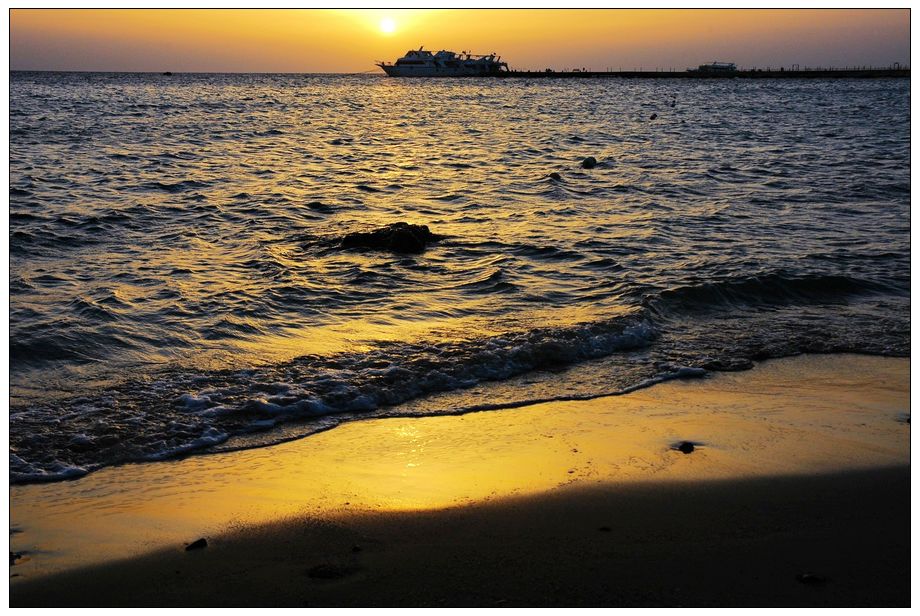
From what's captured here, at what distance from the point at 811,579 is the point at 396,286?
6.95 metres

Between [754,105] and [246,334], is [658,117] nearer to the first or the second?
[754,105]

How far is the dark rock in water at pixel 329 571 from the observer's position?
3857 mm

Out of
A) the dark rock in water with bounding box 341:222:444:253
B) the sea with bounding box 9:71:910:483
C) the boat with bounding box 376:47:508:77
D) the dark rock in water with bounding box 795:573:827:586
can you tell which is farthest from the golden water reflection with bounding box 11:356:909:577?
the boat with bounding box 376:47:508:77

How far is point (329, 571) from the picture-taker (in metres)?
3.89

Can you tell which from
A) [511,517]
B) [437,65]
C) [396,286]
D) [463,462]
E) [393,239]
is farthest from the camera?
[437,65]

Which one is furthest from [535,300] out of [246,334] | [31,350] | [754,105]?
[754,105]

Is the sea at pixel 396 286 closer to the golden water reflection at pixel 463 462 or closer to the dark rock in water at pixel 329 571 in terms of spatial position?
the golden water reflection at pixel 463 462

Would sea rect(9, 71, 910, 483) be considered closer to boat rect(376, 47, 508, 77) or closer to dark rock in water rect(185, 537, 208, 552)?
dark rock in water rect(185, 537, 208, 552)

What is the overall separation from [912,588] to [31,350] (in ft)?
23.0

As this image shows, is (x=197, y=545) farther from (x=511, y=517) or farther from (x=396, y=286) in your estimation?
(x=396, y=286)

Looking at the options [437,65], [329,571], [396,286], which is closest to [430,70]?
[437,65]

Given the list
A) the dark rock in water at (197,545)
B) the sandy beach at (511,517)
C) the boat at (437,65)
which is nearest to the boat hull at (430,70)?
the boat at (437,65)

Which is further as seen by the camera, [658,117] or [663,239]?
[658,117]

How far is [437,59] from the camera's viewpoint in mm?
132625
